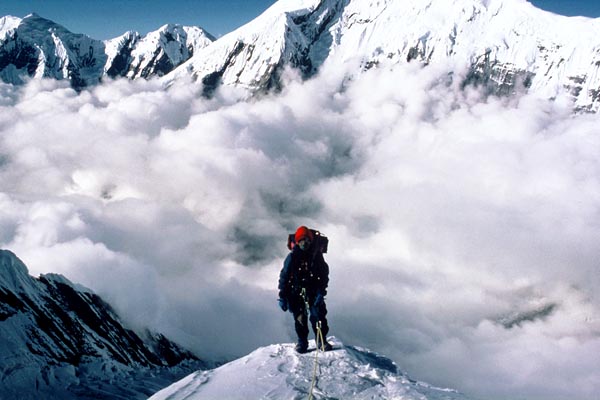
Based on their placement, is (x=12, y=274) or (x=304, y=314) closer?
(x=304, y=314)

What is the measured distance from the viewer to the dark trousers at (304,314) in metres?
16.0

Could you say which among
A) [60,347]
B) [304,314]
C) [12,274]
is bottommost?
[304,314]

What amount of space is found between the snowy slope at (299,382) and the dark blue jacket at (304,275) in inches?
91.1

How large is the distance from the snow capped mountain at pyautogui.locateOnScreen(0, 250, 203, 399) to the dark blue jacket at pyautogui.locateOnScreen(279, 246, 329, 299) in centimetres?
4260

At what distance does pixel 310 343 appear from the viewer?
17.2 meters

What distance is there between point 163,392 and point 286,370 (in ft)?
13.1

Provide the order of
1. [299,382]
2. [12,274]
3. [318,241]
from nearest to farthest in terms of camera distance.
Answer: [299,382]
[318,241]
[12,274]

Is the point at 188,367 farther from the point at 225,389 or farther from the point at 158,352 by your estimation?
the point at 225,389

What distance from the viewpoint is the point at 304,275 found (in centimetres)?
1600

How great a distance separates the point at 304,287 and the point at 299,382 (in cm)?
390

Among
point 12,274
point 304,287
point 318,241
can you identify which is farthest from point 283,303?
point 12,274

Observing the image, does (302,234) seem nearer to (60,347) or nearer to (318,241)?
(318,241)

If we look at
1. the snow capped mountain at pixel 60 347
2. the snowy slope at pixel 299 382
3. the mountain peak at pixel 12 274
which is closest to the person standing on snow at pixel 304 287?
the snowy slope at pixel 299 382

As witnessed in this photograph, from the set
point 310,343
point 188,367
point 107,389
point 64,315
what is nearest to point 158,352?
point 188,367
